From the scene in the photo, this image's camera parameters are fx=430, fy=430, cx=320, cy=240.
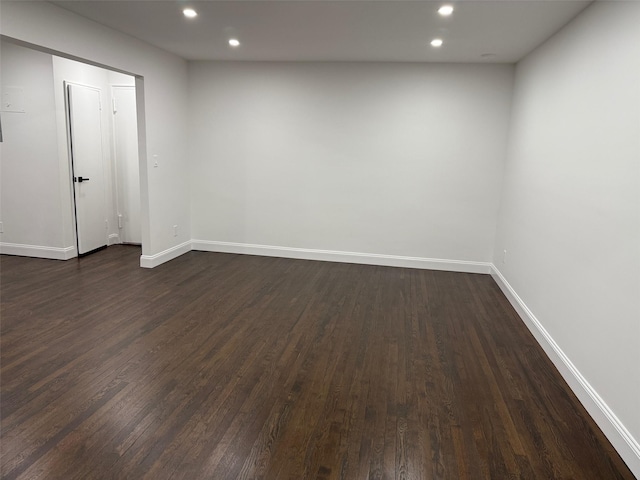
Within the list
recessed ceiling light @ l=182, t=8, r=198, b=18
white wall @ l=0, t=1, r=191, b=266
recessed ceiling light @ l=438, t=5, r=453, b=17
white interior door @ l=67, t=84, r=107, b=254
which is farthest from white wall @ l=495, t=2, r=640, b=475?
white interior door @ l=67, t=84, r=107, b=254

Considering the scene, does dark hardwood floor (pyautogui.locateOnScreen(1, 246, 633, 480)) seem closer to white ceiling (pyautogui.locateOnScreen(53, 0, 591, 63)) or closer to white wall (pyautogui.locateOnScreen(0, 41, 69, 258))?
white wall (pyautogui.locateOnScreen(0, 41, 69, 258))

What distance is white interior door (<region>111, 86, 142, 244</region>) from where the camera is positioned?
597 cm

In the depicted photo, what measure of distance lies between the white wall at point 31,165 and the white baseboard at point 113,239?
76 cm

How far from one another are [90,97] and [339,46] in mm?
3367

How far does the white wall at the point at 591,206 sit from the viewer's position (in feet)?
7.43

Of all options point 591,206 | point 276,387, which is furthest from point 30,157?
point 591,206

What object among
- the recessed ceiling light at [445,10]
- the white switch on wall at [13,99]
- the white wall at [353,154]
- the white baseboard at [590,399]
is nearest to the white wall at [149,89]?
the white wall at [353,154]

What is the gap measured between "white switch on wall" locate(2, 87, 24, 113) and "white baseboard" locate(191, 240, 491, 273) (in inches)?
103

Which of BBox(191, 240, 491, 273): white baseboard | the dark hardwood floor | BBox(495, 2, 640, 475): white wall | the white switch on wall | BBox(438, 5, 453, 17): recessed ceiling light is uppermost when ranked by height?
BBox(438, 5, 453, 17): recessed ceiling light

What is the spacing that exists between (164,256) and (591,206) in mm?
4613

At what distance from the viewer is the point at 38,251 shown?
539cm

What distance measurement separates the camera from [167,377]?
110 inches

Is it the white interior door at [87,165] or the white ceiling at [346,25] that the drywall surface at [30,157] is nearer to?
the white interior door at [87,165]

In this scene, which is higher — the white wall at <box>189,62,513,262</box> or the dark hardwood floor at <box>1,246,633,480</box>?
the white wall at <box>189,62,513,262</box>
